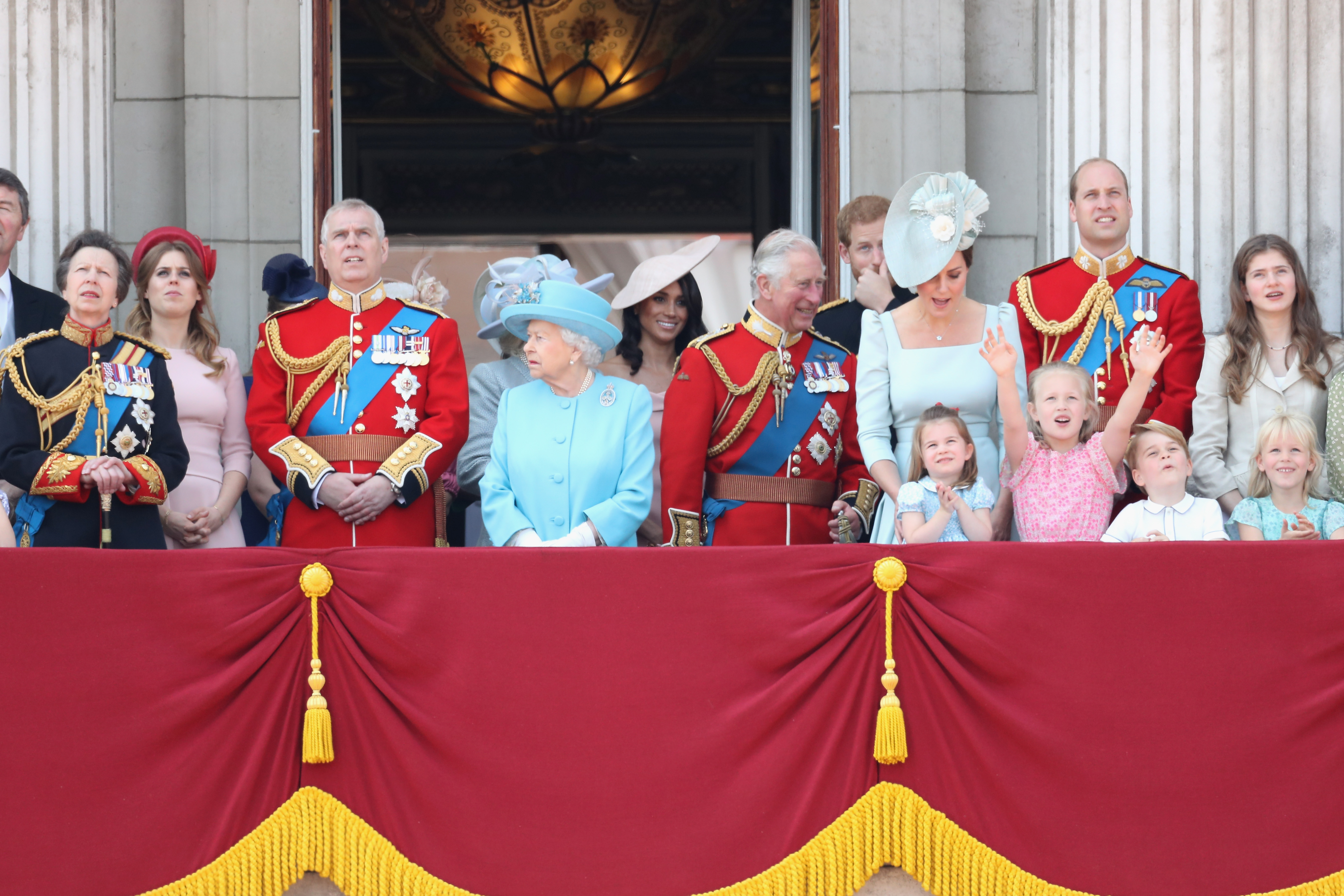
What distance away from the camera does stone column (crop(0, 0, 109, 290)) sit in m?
6.06

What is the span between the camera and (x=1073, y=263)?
4.86m

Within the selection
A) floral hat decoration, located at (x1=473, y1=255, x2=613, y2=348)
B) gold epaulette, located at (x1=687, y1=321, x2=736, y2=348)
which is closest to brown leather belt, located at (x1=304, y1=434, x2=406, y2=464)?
floral hat decoration, located at (x1=473, y1=255, x2=613, y2=348)

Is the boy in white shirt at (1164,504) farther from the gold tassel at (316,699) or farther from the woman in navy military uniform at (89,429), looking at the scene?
the woman in navy military uniform at (89,429)

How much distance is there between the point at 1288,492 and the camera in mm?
4305

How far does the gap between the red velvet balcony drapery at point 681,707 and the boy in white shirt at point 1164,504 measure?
472mm

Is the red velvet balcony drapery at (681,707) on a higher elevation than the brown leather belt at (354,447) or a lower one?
→ lower

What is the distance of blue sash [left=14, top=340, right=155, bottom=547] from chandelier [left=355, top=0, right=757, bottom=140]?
6.05 m

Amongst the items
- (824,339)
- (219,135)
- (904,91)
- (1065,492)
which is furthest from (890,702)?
(219,135)

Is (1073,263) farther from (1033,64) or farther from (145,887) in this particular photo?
(145,887)

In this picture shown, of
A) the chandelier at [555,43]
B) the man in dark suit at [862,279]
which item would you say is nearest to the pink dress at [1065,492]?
the man in dark suit at [862,279]

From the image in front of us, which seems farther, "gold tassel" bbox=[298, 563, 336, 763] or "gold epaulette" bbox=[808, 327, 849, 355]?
"gold epaulette" bbox=[808, 327, 849, 355]

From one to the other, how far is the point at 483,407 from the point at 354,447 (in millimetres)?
669

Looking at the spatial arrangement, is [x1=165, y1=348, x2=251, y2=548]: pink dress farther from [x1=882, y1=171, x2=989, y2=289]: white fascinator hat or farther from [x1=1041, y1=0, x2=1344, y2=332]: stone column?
[x1=1041, y1=0, x2=1344, y2=332]: stone column

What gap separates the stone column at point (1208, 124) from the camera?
6051 mm
